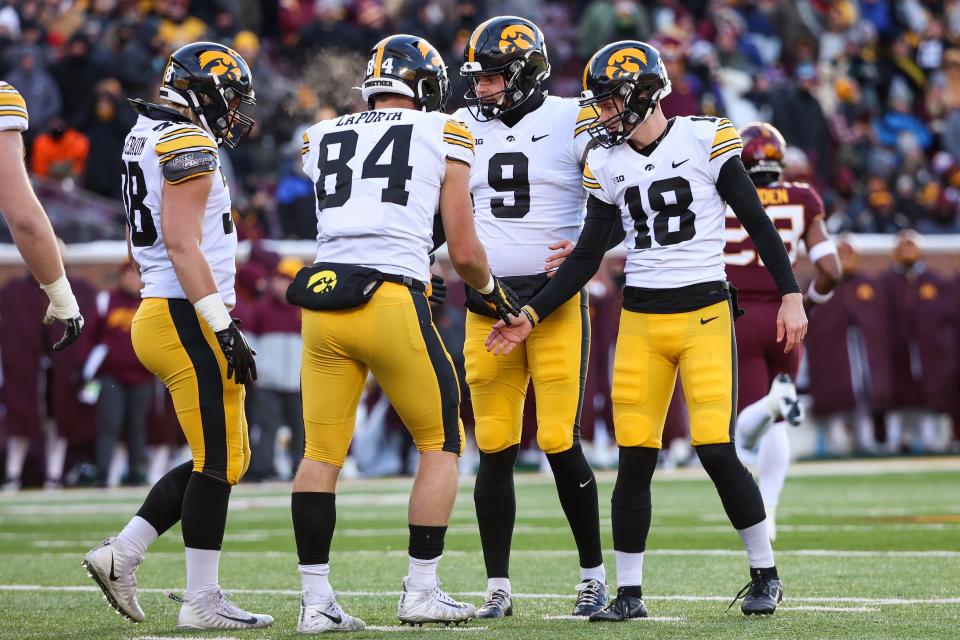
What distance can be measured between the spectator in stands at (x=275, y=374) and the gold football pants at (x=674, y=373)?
8258mm

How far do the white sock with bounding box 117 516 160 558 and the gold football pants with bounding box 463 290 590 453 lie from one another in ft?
3.96

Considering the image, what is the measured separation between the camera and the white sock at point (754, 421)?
7.61 meters

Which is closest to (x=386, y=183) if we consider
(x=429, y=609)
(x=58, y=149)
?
(x=429, y=609)

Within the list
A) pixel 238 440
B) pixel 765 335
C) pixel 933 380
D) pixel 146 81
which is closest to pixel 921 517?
pixel 765 335

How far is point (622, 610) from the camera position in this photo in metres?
5.13

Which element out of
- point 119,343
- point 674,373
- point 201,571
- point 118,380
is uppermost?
point 119,343

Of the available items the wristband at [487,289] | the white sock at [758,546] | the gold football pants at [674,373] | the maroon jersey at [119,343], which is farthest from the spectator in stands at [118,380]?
the white sock at [758,546]

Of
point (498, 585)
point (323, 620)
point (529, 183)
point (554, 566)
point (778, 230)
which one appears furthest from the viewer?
point (778, 230)

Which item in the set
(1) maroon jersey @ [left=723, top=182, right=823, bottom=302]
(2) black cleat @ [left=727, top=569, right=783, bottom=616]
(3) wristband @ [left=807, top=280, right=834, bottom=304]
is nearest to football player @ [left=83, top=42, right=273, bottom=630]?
(2) black cleat @ [left=727, top=569, right=783, bottom=616]

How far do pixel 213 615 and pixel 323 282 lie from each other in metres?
1.15

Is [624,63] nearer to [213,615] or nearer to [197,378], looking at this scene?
[197,378]

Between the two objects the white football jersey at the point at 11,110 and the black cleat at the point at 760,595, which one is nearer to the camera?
the white football jersey at the point at 11,110

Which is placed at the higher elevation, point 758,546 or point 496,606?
point 758,546

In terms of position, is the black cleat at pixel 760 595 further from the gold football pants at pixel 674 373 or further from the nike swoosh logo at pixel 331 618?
the nike swoosh logo at pixel 331 618
